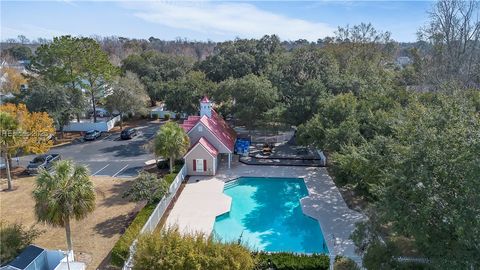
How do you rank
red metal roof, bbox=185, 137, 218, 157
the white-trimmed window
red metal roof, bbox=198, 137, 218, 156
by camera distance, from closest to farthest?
red metal roof, bbox=185, 137, 218, 157
red metal roof, bbox=198, 137, 218, 156
the white-trimmed window

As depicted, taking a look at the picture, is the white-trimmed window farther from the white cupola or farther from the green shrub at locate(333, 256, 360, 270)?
the green shrub at locate(333, 256, 360, 270)

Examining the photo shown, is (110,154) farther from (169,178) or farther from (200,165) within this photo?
(169,178)

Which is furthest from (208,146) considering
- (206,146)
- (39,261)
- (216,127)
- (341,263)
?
(341,263)

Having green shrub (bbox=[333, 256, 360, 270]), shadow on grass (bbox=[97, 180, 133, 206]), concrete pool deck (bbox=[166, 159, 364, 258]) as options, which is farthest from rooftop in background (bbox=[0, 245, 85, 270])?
green shrub (bbox=[333, 256, 360, 270])

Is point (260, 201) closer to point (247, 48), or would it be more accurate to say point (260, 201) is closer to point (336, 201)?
point (336, 201)

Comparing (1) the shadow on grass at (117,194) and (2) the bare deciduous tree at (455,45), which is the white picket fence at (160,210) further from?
(2) the bare deciduous tree at (455,45)

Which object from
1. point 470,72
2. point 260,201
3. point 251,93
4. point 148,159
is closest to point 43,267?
point 260,201

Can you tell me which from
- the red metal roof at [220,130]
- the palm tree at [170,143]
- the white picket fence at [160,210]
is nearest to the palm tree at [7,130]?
the palm tree at [170,143]
